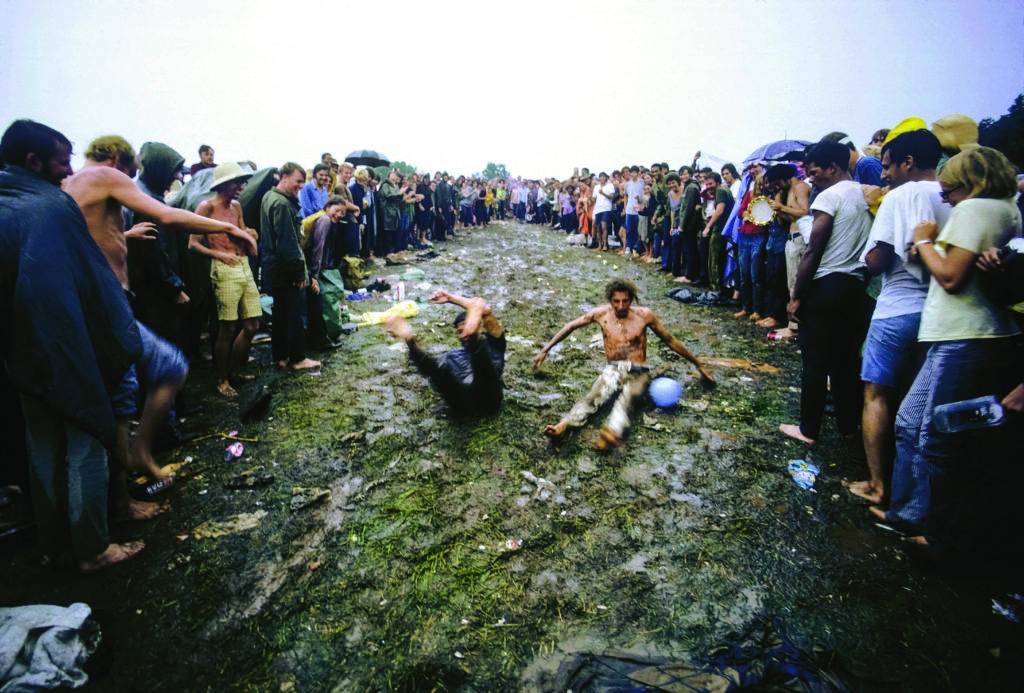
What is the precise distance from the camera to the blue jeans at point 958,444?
225 centimetres

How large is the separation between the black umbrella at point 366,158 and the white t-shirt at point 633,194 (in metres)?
7.66

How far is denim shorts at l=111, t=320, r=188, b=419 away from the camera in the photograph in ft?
8.68

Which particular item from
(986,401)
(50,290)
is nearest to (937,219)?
(986,401)

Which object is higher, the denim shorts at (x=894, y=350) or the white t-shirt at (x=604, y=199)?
the white t-shirt at (x=604, y=199)

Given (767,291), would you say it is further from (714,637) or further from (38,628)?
(38,628)

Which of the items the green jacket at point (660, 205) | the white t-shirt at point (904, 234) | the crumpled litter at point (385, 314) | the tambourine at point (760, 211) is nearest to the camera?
the white t-shirt at point (904, 234)

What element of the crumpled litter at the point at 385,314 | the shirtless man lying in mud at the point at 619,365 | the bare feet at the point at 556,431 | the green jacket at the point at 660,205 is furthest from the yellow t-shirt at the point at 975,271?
the green jacket at the point at 660,205

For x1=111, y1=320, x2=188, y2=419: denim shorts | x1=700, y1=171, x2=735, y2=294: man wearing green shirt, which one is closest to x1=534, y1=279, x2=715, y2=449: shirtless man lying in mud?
x1=111, y1=320, x2=188, y2=419: denim shorts

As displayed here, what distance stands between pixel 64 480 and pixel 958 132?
6310mm

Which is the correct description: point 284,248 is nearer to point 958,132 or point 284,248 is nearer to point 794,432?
point 794,432

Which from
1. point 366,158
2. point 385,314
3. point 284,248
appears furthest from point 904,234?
point 366,158

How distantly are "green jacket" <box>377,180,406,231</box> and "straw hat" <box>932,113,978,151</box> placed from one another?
442 inches

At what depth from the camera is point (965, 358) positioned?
2.29 meters

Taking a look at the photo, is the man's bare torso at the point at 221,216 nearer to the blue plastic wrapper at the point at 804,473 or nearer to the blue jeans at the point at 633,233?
the blue plastic wrapper at the point at 804,473
